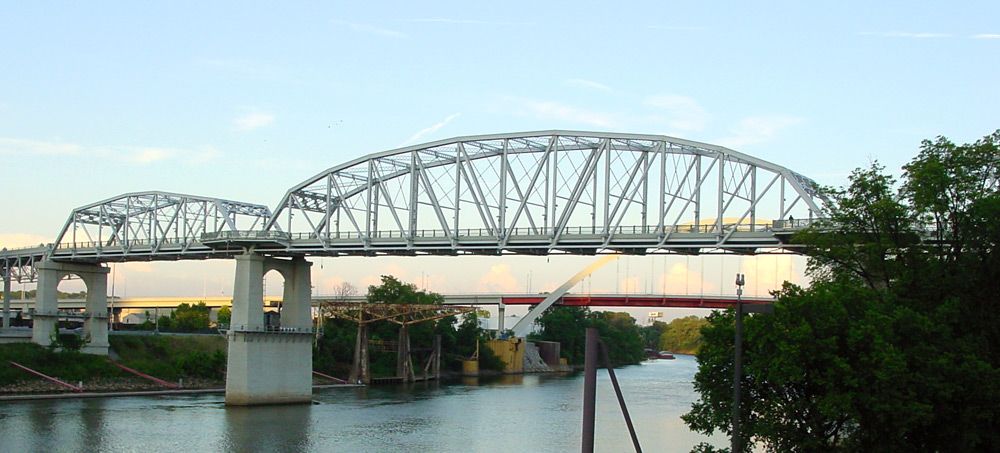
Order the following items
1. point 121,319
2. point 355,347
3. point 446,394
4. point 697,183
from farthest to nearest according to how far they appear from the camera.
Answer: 1. point 121,319
2. point 355,347
3. point 446,394
4. point 697,183

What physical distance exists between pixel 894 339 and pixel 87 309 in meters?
77.6

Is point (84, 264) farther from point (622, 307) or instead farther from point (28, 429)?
point (622, 307)

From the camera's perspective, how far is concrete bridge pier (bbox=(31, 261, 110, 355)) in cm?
9162

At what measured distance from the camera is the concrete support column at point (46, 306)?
9112 cm

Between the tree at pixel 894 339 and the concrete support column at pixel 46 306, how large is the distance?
70185 millimetres

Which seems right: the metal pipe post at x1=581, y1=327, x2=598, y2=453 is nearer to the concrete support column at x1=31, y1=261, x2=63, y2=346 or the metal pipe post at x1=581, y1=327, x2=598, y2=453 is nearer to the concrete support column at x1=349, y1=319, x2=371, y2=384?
the concrete support column at x1=31, y1=261, x2=63, y2=346

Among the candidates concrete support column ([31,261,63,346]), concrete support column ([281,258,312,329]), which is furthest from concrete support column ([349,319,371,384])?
concrete support column ([31,261,63,346])

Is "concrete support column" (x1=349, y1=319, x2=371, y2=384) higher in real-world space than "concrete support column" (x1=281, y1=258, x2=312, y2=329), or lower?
lower

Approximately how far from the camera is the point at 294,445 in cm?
5600

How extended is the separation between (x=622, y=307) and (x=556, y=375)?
41.6ft

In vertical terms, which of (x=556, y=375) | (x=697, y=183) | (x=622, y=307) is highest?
(x=697, y=183)

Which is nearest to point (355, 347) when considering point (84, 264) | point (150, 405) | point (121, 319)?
point (84, 264)

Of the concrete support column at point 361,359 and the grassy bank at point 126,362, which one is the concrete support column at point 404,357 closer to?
the concrete support column at point 361,359

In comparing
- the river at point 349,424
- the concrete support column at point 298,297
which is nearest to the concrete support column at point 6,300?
the river at point 349,424
